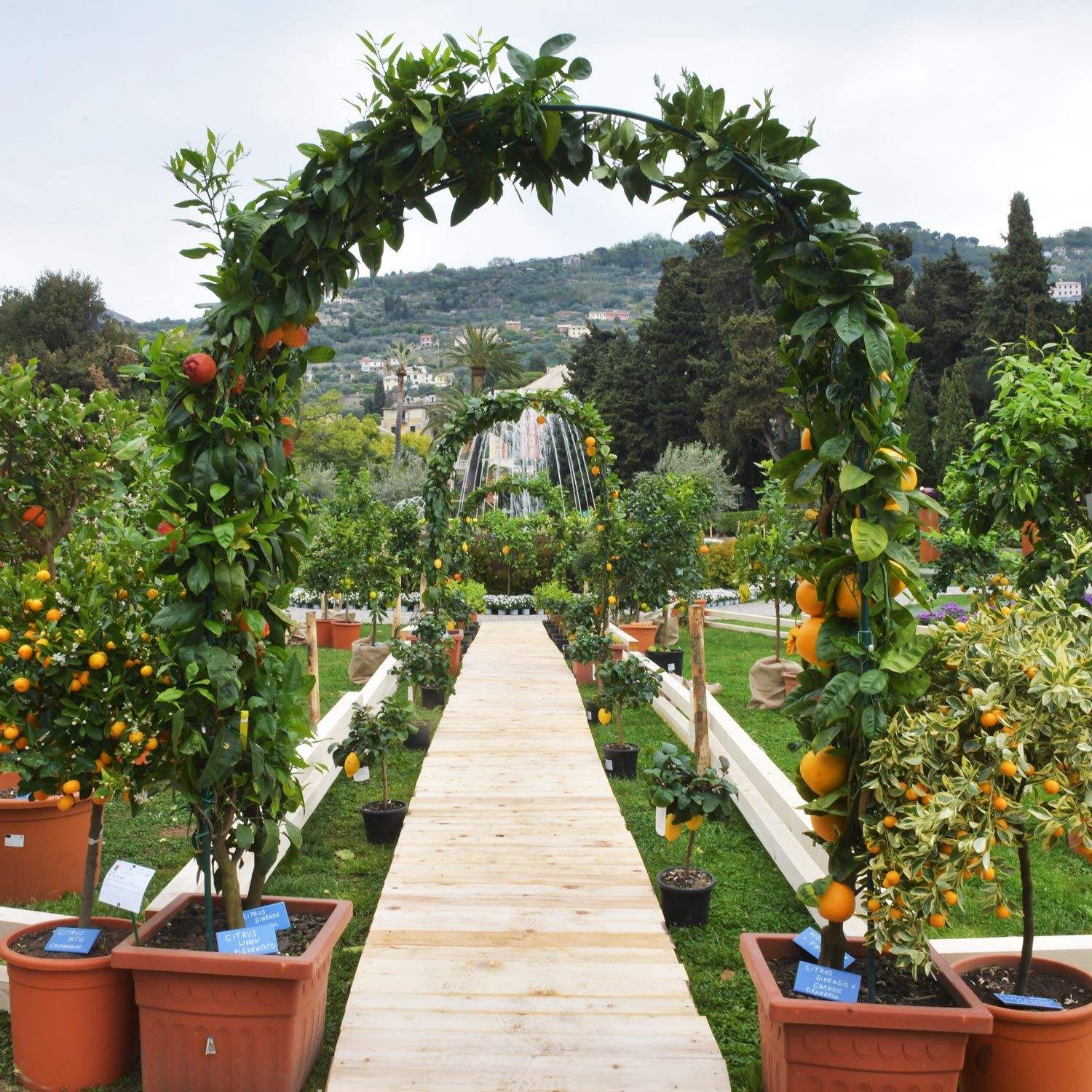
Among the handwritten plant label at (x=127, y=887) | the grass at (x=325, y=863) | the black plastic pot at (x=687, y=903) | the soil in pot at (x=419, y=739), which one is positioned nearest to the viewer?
the handwritten plant label at (x=127, y=887)

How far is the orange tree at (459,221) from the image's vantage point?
8.07 ft

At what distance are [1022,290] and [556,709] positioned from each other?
2484cm

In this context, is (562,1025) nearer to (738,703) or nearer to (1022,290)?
(738,703)

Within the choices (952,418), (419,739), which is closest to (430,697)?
(419,739)

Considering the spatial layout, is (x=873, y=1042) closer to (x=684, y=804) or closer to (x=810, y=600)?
(x=810, y=600)

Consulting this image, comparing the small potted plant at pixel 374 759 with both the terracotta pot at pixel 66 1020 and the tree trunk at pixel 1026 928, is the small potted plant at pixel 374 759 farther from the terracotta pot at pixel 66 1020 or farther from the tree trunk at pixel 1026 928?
the tree trunk at pixel 1026 928

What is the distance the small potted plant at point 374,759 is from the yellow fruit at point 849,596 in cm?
325

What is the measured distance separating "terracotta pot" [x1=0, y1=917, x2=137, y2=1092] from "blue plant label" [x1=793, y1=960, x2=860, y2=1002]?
1968 mm

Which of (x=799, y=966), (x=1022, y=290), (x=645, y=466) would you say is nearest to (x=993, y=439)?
(x=799, y=966)

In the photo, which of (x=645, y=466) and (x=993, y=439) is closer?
(x=993, y=439)

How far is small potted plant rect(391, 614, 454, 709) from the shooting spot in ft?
25.5

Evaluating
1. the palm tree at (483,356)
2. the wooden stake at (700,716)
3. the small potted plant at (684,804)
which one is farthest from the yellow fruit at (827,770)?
the palm tree at (483,356)

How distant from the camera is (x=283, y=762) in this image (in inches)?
113

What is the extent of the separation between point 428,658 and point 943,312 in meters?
30.1
